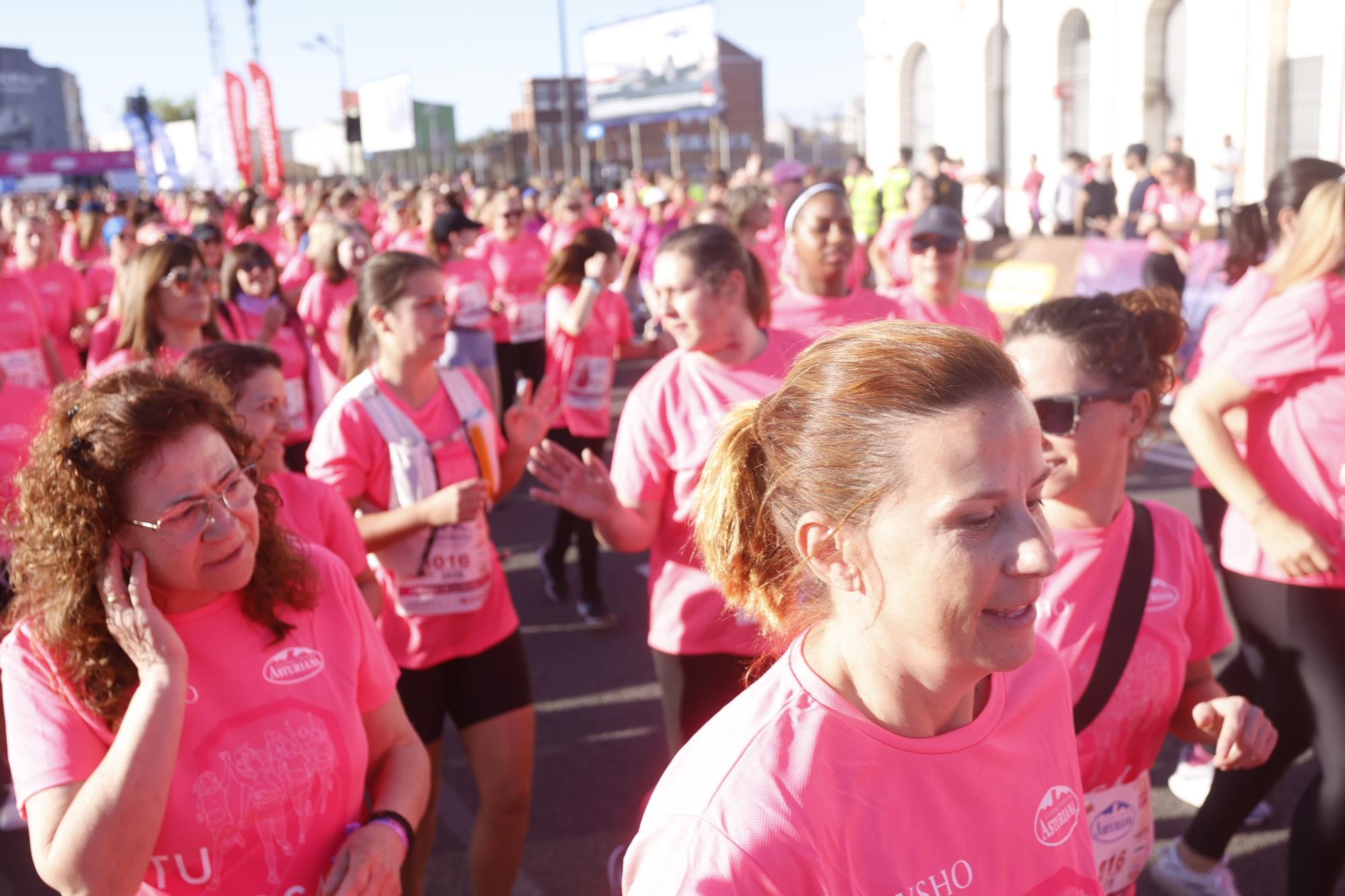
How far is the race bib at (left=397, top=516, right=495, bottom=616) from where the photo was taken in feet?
10.9

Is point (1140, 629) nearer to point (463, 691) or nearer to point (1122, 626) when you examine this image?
point (1122, 626)

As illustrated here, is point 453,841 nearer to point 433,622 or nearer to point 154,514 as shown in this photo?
point 433,622

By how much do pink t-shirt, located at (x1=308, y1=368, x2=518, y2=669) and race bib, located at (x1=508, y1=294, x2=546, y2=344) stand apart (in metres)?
5.57

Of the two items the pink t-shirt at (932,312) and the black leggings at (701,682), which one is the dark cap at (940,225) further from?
the black leggings at (701,682)

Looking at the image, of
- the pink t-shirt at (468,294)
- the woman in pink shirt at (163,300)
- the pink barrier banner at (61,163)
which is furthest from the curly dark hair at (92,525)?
the pink barrier banner at (61,163)

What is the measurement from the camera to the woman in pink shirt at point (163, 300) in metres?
4.70

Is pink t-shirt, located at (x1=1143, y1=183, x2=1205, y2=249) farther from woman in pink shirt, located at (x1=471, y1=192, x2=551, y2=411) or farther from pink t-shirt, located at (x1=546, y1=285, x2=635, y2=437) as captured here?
pink t-shirt, located at (x1=546, y1=285, x2=635, y2=437)

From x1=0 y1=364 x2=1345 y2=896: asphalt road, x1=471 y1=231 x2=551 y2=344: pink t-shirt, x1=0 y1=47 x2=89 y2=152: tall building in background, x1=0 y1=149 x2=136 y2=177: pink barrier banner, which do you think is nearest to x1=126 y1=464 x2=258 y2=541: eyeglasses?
x1=0 y1=364 x2=1345 y2=896: asphalt road

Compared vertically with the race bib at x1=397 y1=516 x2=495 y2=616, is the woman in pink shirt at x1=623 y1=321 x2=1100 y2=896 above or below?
above

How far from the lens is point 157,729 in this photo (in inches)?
75.3

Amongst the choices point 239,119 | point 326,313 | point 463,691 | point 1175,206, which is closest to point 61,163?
point 239,119

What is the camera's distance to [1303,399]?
3131 millimetres

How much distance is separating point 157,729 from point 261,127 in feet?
107

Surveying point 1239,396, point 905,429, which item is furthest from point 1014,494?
point 1239,396
